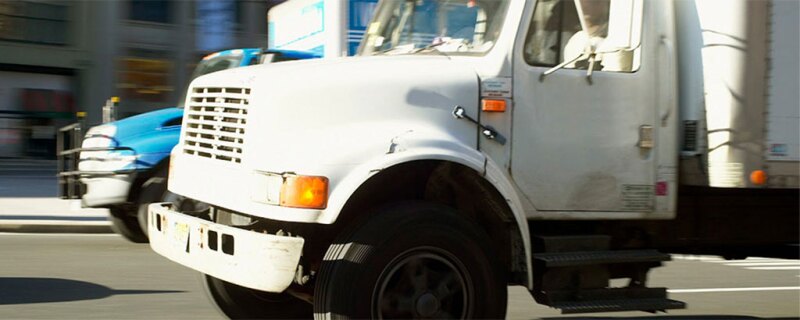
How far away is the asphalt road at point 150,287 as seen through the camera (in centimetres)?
778

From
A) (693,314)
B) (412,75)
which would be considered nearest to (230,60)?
(693,314)

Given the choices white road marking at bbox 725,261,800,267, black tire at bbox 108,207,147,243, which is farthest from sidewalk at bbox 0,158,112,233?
white road marking at bbox 725,261,800,267

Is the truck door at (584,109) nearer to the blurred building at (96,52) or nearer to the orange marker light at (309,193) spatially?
the orange marker light at (309,193)

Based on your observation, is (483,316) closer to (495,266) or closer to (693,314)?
(495,266)

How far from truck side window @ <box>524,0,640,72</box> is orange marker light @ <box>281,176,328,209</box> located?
1433 millimetres

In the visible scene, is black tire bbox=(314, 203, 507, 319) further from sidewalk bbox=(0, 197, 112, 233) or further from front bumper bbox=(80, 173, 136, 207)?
sidewalk bbox=(0, 197, 112, 233)

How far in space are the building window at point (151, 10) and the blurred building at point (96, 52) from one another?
3cm

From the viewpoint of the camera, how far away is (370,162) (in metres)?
5.30

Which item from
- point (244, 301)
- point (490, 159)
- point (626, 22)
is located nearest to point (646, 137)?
point (626, 22)

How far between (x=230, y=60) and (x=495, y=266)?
6.93 metres

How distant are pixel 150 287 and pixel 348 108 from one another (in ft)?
A: 13.0

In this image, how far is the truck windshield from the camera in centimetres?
608

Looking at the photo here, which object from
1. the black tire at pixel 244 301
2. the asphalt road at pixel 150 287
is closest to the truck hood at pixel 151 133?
the asphalt road at pixel 150 287

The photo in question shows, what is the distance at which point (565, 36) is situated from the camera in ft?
20.2
